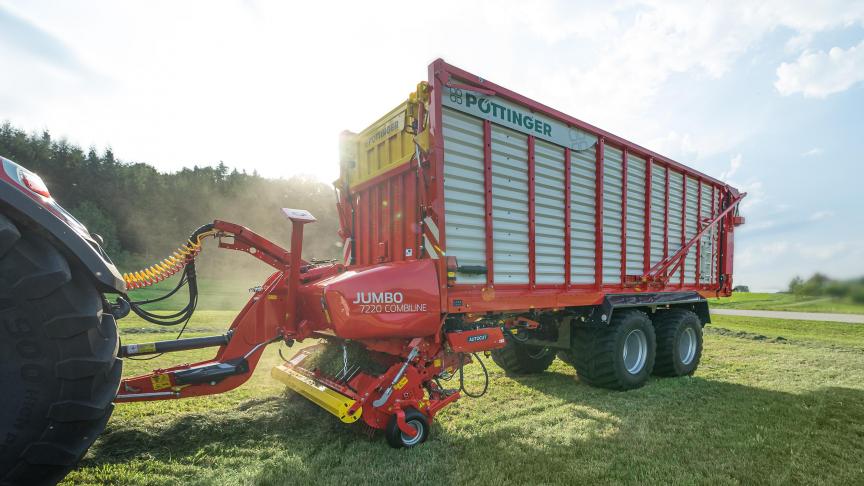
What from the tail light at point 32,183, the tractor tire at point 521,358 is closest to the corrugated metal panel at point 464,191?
the tractor tire at point 521,358

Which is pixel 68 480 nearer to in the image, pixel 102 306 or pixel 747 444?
pixel 102 306

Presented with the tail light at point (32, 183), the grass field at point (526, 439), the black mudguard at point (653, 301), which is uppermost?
the tail light at point (32, 183)

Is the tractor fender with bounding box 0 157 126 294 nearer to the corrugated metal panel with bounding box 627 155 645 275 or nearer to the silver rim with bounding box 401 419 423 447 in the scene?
the silver rim with bounding box 401 419 423 447

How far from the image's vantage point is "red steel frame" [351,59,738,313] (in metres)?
4.07

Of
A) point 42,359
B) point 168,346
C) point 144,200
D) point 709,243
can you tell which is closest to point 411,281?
point 168,346

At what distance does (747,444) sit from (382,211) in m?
4.15

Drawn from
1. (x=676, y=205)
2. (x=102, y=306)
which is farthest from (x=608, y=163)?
(x=102, y=306)

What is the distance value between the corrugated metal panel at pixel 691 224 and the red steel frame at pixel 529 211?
0.56 m

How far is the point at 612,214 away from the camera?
19.4ft

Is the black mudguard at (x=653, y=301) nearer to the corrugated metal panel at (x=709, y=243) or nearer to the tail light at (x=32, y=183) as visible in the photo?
the corrugated metal panel at (x=709, y=243)

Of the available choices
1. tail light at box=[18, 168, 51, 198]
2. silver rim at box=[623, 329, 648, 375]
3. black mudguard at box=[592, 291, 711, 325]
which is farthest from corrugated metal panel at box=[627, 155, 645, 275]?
tail light at box=[18, 168, 51, 198]

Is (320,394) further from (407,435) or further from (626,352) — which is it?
(626,352)

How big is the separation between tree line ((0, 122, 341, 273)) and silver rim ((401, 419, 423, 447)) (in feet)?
88.8

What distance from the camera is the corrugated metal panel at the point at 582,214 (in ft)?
17.7
